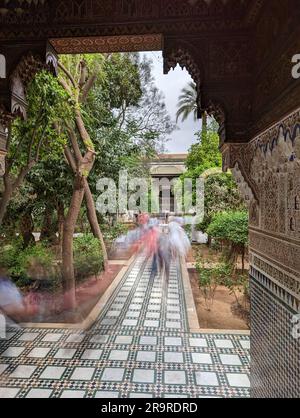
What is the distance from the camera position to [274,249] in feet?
5.05

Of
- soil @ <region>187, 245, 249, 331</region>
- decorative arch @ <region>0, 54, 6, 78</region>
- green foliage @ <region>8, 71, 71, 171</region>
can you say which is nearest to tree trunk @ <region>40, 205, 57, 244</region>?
green foliage @ <region>8, 71, 71, 171</region>

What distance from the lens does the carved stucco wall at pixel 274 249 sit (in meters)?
1.30

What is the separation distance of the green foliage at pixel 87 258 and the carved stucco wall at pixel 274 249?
15.0ft

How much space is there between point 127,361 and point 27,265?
2915 mm

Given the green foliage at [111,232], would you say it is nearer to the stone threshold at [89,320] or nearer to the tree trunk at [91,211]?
the tree trunk at [91,211]

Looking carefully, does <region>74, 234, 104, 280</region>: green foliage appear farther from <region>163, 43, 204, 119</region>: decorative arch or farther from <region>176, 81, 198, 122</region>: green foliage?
<region>176, 81, 198, 122</region>: green foliage

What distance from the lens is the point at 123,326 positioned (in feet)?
12.8

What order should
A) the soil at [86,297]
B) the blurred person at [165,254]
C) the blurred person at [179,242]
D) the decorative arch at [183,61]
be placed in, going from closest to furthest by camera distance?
1. the decorative arch at [183,61]
2. the soil at [86,297]
3. the blurred person at [165,254]
4. the blurred person at [179,242]

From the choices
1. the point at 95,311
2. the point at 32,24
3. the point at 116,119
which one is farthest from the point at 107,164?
the point at 32,24

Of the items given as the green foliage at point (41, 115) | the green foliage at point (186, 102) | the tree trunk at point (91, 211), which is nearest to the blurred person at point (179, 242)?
the tree trunk at point (91, 211)

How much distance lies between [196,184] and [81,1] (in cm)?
748

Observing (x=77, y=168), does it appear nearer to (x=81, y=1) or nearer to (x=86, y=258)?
(x=86, y=258)

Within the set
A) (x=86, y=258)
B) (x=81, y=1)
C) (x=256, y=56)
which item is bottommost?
(x=86, y=258)

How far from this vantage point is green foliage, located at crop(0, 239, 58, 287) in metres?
5.05
